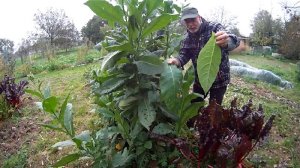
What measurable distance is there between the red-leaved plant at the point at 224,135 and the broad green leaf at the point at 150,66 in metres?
0.53

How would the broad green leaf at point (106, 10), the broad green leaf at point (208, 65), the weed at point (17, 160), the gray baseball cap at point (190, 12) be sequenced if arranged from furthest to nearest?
the weed at point (17, 160)
the gray baseball cap at point (190, 12)
the broad green leaf at point (106, 10)
the broad green leaf at point (208, 65)

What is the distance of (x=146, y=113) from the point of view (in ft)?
8.14

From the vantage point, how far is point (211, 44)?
1.83 m

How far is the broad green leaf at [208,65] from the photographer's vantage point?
Answer: 1804 mm

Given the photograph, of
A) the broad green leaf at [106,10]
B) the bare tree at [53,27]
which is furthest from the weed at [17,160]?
the bare tree at [53,27]

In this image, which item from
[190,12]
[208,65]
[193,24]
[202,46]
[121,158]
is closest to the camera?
[208,65]

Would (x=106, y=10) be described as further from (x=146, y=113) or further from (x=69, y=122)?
(x=69, y=122)

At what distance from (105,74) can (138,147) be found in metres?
0.69

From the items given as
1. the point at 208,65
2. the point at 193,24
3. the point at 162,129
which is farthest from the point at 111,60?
the point at 193,24

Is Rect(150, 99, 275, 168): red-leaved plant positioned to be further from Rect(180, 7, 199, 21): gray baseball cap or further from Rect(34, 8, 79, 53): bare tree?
Rect(34, 8, 79, 53): bare tree

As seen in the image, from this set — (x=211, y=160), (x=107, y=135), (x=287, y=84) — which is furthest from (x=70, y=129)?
(x=287, y=84)

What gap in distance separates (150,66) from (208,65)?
0.71m

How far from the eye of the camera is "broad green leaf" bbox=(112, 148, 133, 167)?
8.32ft

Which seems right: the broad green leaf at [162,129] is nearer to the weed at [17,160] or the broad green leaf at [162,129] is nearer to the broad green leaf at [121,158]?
the broad green leaf at [121,158]
